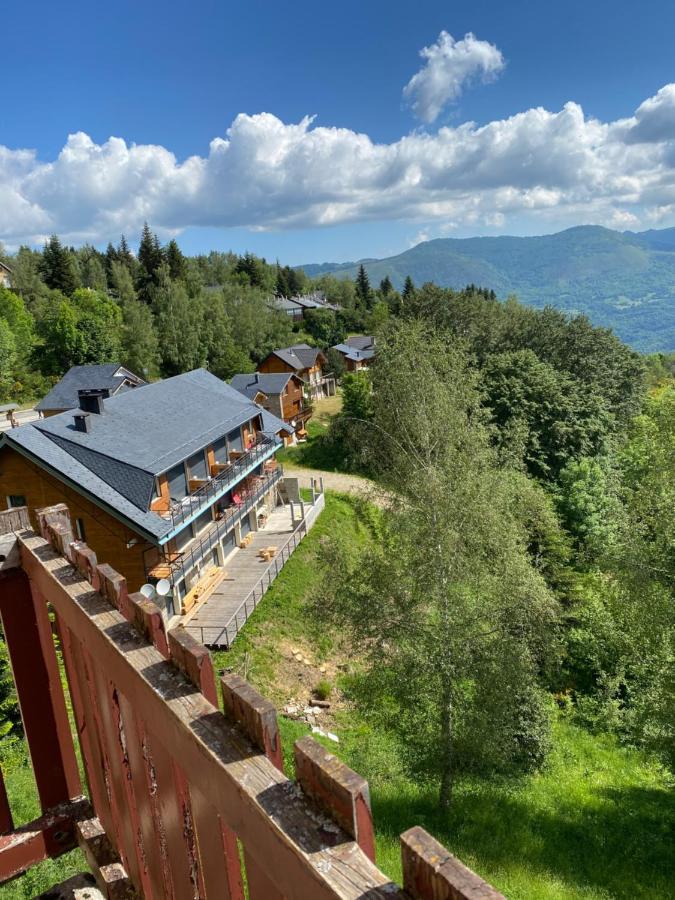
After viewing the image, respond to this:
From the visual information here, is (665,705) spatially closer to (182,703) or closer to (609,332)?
(182,703)

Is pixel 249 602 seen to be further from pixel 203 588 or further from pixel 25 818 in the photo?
pixel 25 818

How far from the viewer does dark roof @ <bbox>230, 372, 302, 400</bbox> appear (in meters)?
50.9

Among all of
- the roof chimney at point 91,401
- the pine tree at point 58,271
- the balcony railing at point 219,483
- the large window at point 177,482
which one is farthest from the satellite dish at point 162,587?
the pine tree at point 58,271

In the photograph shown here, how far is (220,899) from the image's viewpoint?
6.53 feet

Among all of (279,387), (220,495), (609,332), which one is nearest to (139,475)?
(220,495)

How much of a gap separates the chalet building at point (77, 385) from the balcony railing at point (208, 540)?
18.2m

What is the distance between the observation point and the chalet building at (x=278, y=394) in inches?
1994

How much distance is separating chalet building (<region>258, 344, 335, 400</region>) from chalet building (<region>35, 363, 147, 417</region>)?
17.3 metres

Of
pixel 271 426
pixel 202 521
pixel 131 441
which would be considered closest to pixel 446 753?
pixel 202 521

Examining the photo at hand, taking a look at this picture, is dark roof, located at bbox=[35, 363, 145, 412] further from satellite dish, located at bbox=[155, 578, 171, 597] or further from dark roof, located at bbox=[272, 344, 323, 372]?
satellite dish, located at bbox=[155, 578, 171, 597]

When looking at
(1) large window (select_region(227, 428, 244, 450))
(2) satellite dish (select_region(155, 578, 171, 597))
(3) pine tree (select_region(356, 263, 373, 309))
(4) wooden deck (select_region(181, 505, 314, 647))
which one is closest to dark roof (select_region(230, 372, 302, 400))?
(4) wooden deck (select_region(181, 505, 314, 647))

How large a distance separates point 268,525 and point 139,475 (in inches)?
460

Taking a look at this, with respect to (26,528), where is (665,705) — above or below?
below

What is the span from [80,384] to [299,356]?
2446 cm
